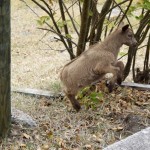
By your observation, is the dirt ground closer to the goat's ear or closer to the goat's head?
the goat's head

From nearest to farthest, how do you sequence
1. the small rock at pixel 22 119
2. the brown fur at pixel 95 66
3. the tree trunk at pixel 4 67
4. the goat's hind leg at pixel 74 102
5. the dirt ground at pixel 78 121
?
the tree trunk at pixel 4 67, the dirt ground at pixel 78 121, the small rock at pixel 22 119, the brown fur at pixel 95 66, the goat's hind leg at pixel 74 102

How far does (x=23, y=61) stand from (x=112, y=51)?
16.1 feet

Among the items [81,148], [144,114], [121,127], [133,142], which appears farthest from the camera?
[144,114]

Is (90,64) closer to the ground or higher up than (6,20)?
closer to the ground

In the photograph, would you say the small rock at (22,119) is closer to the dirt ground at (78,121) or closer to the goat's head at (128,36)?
the dirt ground at (78,121)

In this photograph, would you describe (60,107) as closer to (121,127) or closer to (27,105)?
(27,105)

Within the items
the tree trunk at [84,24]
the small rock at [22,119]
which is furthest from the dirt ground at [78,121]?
the tree trunk at [84,24]

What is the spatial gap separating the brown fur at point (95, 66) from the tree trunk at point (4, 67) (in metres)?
1.05

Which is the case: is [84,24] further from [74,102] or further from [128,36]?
[74,102]

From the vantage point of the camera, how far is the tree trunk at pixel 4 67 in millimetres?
3574

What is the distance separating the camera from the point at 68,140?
4.21 m

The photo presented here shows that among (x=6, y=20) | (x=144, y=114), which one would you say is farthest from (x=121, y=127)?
(x=6, y=20)

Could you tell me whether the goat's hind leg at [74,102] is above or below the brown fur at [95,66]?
below

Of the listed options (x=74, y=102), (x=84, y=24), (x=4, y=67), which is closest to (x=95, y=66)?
(x=74, y=102)
